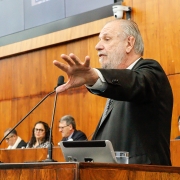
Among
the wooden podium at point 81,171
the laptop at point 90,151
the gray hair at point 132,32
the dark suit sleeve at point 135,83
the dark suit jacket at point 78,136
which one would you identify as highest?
the gray hair at point 132,32

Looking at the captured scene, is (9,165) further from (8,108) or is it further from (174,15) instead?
(8,108)

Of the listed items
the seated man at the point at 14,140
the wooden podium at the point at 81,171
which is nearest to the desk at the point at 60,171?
the wooden podium at the point at 81,171

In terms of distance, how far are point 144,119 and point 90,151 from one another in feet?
1.49

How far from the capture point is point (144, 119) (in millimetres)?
2584

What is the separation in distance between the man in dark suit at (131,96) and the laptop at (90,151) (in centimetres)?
25

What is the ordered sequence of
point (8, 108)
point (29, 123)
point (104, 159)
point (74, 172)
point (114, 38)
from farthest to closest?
point (8, 108) < point (29, 123) < point (114, 38) < point (104, 159) < point (74, 172)

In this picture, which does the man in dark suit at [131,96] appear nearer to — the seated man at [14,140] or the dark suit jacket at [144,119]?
the dark suit jacket at [144,119]

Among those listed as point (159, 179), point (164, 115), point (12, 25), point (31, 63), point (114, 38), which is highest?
point (12, 25)

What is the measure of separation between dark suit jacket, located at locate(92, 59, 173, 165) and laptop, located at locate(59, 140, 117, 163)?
308mm

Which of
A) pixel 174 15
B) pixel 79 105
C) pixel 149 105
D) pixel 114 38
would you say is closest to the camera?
pixel 149 105

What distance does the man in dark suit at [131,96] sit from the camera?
233cm

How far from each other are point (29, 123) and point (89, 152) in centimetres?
717

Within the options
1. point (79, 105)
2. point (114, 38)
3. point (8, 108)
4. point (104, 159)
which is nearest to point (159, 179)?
point (104, 159)

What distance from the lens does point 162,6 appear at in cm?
743
